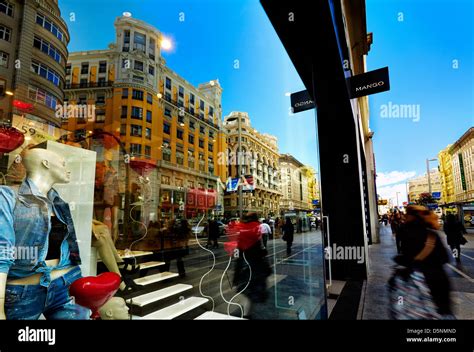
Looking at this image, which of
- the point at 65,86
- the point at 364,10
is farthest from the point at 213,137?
the point at 364,10

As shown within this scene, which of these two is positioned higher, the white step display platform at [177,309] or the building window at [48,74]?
the building window at [48,74]

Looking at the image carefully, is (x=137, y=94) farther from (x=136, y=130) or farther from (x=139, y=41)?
(x=139, y=41)

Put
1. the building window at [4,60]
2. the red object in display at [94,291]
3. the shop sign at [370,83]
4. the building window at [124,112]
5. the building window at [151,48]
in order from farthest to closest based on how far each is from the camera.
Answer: the shop sign at [370,83], the building window at [151,48], the building window at [124,112], the red object in display at [94,291], the building window at [4,60]

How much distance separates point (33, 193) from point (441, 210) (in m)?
13.2

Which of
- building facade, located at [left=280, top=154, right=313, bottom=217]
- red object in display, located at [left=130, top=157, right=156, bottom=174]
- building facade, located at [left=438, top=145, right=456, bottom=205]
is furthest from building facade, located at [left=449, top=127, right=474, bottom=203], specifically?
red object in display, located at [left=130, top=157, right=156, bottom=174]

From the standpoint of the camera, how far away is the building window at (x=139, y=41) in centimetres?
152

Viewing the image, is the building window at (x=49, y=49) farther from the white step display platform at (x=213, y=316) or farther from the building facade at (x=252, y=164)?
the white step display platform at (x=213, y=316)

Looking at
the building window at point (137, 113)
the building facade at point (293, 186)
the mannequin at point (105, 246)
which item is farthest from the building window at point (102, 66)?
the building facade at point (293, 186)

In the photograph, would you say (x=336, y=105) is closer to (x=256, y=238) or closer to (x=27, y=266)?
(x=256, y=238)

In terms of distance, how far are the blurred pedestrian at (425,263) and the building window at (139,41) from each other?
3358mm

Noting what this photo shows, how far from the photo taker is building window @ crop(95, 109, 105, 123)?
1.44m

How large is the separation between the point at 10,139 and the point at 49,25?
2.34 feet

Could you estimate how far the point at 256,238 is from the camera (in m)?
2.62

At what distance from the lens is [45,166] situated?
130 cm
